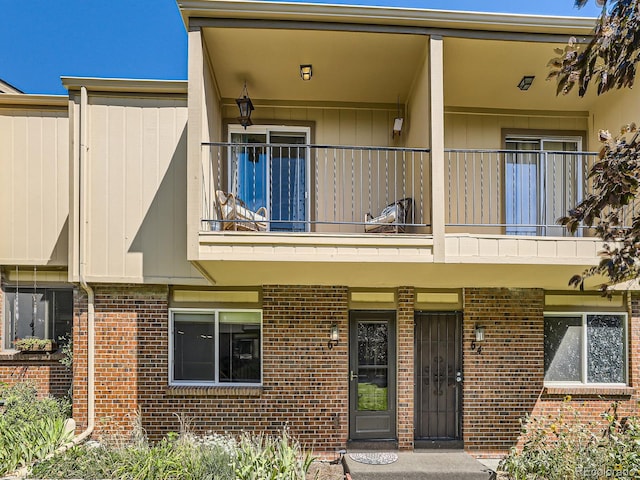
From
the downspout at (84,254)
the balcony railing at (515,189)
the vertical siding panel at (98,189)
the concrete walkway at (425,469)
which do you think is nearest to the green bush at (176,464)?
the concrete walkway at (425,469)

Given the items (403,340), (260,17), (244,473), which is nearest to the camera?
(244,473)

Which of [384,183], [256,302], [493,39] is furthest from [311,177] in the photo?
[493,39]

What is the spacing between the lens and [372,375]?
7.32m

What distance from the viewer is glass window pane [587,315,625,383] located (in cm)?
744

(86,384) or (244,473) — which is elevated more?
(86,384)

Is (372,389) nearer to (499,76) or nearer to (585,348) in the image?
(585,348)

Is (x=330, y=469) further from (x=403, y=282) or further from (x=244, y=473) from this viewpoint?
(x=403, y=282)

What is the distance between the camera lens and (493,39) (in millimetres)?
5934

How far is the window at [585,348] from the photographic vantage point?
7437mm

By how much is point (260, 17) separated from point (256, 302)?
4.01 m

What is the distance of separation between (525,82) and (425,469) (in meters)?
5.65

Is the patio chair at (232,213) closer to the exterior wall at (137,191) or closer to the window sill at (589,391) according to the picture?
the exterior wall at (137,191)

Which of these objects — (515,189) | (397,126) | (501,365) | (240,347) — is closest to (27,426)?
(240,347)

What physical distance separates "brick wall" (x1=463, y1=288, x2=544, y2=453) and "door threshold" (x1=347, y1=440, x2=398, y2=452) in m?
1.13
